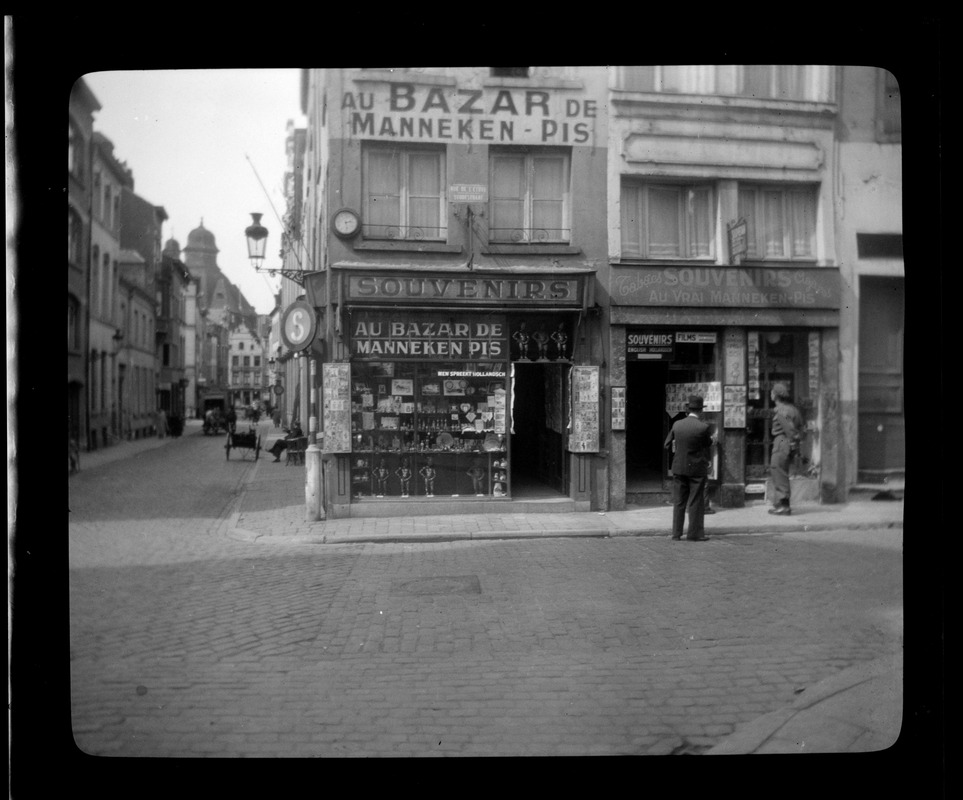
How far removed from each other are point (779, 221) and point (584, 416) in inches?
147

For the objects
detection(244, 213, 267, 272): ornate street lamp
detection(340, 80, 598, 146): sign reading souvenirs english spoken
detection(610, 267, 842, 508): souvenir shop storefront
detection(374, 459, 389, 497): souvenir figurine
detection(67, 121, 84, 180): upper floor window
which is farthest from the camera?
detection(374, 459, 389, 497): souvenir figurine

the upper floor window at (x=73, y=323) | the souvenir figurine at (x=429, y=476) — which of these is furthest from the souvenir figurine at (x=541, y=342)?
the upper floor window at (x=73, y=323)

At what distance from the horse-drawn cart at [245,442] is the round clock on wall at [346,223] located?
2280 millimetres

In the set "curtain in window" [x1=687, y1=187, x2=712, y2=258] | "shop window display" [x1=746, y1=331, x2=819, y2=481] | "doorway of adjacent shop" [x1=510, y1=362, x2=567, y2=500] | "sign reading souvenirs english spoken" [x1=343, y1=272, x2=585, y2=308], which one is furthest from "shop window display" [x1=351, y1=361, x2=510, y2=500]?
"shop window display" [x1=746, y1=331, x2=819, y2=481]

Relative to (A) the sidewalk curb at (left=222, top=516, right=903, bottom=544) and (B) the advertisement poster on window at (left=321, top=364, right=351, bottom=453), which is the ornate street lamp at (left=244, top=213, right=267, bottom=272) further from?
(A) the sidewalk curb at (left=222, top=516, right=903, bottom=544)

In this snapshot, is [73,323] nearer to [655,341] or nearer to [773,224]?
[773,224]

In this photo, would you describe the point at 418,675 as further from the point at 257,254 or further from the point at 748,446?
the point at 748,446

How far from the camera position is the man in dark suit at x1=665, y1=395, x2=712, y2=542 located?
21.3 ft

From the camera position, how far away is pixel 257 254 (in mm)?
4457

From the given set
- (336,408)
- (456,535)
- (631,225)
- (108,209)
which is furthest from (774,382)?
(108,209)

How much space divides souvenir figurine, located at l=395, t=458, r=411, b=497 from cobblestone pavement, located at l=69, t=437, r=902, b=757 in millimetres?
1012

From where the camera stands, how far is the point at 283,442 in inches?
270

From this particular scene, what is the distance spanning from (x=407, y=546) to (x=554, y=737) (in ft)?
12.4

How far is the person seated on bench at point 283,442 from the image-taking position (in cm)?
684
